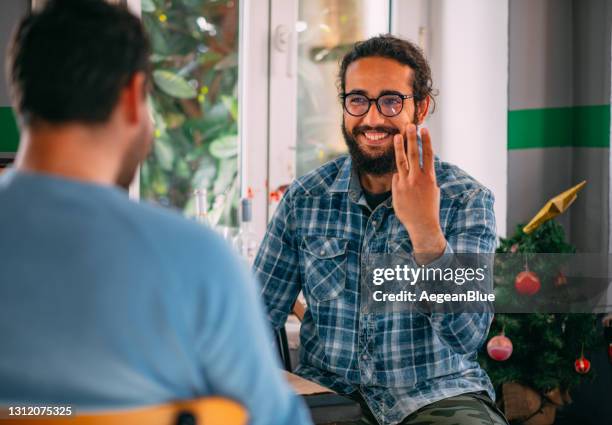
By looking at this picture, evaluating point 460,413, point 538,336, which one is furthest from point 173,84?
point 460,413

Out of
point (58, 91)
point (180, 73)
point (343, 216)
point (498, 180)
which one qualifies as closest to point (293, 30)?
point (180, 73)

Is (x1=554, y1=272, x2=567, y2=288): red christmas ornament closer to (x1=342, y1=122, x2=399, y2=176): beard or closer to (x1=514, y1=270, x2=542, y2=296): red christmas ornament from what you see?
(x1=514, y1=270, x2=542, y2=296): red christmas ornament

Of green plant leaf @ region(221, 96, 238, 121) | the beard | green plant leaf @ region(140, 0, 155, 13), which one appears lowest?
the beard

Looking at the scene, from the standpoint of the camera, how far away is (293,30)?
3.13 meters

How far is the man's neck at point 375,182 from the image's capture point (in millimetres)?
1946

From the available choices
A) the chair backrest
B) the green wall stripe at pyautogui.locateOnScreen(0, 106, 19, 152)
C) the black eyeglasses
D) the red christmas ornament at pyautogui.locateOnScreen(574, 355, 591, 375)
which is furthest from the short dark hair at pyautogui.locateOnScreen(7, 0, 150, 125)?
Answer: the red christmas ornament at pyautogui.locateOnScreen(574, 355, 591, 375)

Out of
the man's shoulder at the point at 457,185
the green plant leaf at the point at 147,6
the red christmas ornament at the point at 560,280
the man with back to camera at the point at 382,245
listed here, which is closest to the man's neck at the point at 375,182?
the man with back to camera at the point at 382,245

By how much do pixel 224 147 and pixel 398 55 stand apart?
4.20ft

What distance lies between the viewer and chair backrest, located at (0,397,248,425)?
784 millimetres

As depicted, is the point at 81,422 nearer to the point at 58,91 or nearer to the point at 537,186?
the point at 58,91

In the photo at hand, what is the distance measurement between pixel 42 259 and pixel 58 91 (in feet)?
0.57

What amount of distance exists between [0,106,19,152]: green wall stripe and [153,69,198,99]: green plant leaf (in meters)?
0.61

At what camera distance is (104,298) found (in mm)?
766

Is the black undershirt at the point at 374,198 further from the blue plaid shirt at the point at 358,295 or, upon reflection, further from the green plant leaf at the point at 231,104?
the green plant leaf at the point at 231,104
